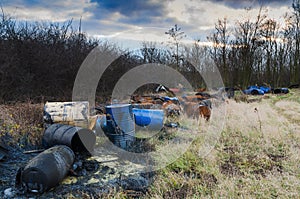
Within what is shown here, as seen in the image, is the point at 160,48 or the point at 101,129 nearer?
the point at 101,129

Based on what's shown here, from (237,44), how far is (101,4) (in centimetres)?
1370

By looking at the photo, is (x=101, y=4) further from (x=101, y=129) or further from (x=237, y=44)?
(x=237, y=44)

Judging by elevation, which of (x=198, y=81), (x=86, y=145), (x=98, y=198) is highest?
(x=198, y=81)

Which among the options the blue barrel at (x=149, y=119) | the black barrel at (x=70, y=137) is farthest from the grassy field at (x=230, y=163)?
the blue barrel at (x=149, y=119)

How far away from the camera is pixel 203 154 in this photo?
347 centimetres

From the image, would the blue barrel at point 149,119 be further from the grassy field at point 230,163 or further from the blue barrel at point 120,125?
the grassy field at point 230,163

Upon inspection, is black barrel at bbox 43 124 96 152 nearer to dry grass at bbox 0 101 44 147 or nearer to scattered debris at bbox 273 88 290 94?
dry grass at bbox 0 101 44 147

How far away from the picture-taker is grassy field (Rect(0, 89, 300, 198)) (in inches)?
99.7

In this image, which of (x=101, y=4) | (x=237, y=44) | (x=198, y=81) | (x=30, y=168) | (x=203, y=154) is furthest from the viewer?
(x=237, y=44)

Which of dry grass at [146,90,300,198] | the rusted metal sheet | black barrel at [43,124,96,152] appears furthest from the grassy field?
black barrel at [43,124,96,152]

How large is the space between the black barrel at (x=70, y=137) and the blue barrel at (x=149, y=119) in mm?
1206

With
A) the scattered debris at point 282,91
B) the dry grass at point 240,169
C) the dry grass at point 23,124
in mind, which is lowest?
the dry grass at point 240,169

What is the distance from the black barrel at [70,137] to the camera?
339 centimetres

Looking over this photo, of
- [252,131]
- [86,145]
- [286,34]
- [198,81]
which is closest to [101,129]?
[86,145]
